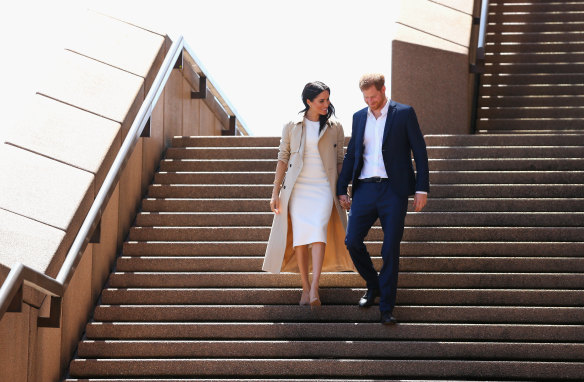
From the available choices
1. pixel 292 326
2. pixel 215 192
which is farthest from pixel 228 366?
pixel 215 192

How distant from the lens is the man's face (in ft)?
20.3

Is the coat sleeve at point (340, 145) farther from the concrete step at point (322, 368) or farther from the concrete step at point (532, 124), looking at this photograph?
the concrete step at point (532, 124)

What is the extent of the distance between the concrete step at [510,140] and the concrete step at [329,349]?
307 cm

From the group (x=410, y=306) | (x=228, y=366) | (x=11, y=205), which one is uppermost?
(x=11, y=205)

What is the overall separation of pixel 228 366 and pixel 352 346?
0.82m

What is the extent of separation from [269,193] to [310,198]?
4.72 feet

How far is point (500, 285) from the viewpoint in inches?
263

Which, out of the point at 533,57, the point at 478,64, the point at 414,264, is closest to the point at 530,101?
the point at 478,64

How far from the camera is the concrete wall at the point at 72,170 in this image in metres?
5.59

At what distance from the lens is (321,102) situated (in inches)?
257

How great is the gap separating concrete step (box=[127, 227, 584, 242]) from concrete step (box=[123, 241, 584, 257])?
0.39ft

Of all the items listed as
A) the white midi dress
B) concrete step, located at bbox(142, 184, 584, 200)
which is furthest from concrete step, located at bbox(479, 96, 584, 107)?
the white midi dress

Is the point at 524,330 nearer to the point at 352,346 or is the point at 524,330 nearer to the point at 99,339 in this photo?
the point at 352,346

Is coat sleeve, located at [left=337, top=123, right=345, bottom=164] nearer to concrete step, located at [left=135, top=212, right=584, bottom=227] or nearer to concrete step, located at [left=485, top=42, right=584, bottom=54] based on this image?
concrete step, located at [left=135, top=212, right=584, bottom=227]
